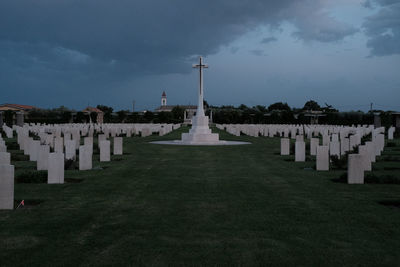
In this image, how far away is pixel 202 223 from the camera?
527cm

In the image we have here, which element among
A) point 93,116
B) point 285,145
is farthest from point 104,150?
point 93,116

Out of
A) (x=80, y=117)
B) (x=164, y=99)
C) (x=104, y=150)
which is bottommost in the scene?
(x=104, y=150)

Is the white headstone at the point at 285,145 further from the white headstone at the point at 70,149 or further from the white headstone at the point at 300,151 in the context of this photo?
the white headstone at the point at 70,149

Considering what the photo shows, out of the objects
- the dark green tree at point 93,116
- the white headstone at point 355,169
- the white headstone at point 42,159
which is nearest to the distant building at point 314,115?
the dark green tree at point 93,116

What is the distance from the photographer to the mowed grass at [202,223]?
400cm

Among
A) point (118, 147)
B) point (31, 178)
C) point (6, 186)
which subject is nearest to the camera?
point (6, 186)

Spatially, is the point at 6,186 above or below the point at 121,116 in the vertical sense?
below

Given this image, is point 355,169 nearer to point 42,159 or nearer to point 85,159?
point 85,159

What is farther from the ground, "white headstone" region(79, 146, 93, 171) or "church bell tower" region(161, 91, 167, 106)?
"church bell tower" region(161, 91, 167, 106)

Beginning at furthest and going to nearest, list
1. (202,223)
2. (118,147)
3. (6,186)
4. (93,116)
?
(93,116), (118,147), (6,186), (202,223)

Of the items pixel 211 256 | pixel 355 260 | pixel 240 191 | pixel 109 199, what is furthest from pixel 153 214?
pixel 355 260

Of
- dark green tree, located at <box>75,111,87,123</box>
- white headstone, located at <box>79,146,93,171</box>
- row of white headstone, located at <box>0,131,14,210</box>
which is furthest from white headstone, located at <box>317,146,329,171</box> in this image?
dark green tree, located at <box>75,111,87,123</box>

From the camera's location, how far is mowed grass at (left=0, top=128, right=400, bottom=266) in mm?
4000

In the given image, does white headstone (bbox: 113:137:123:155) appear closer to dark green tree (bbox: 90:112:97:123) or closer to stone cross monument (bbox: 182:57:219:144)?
stone cross monument (bbox: 182:57:219:144)
